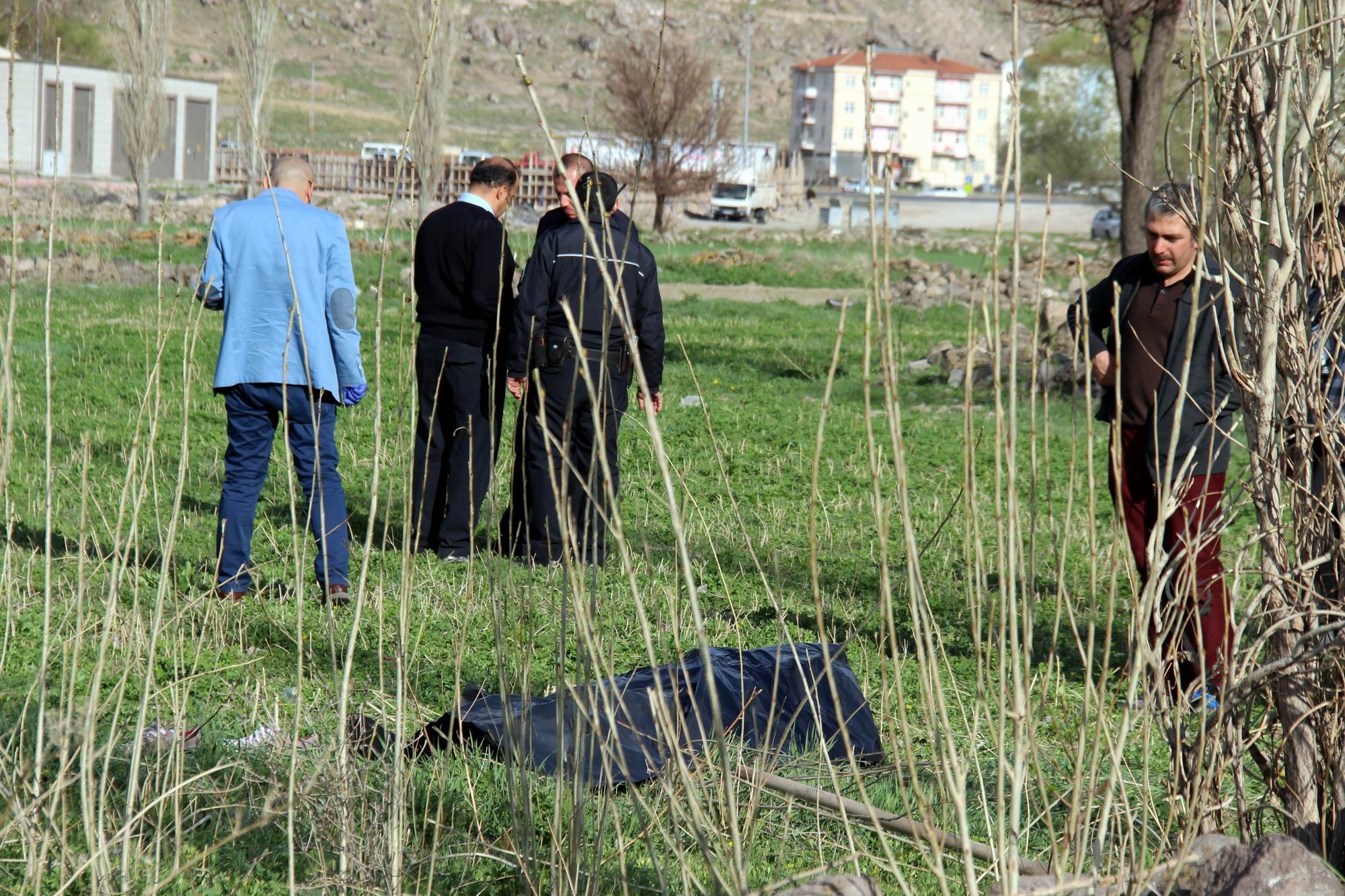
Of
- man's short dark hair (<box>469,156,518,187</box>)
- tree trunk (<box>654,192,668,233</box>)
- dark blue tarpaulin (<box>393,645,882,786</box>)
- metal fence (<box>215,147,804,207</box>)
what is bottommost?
dark blue tarpaulin (<box>393,645,882,786</box>)

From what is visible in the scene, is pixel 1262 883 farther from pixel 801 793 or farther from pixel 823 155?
pixel 823 155

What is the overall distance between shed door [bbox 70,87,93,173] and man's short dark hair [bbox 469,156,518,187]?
4387 cm

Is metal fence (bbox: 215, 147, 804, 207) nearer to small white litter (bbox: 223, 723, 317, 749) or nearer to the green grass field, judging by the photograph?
the green grass field

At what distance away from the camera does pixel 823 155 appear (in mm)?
100500

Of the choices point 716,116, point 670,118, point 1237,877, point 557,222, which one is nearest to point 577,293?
point 557,222

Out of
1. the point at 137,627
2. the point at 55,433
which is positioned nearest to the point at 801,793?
the point at 137,627

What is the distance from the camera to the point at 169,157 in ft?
157

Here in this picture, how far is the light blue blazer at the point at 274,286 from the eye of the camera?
4.95 metres

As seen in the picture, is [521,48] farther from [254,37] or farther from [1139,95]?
[1139,95]

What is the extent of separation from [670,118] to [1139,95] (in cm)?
2305

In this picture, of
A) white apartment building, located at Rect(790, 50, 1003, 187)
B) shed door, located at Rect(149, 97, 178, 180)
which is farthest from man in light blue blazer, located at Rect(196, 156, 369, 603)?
white apartment building, located at Rect(790, 50, 1003, 187)

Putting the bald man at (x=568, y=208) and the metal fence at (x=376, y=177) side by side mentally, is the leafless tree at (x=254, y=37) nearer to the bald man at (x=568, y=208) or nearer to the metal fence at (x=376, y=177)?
the metal fence at (x=376, y=177)

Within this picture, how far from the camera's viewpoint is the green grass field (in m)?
2.27

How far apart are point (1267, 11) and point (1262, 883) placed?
64.1 inches
